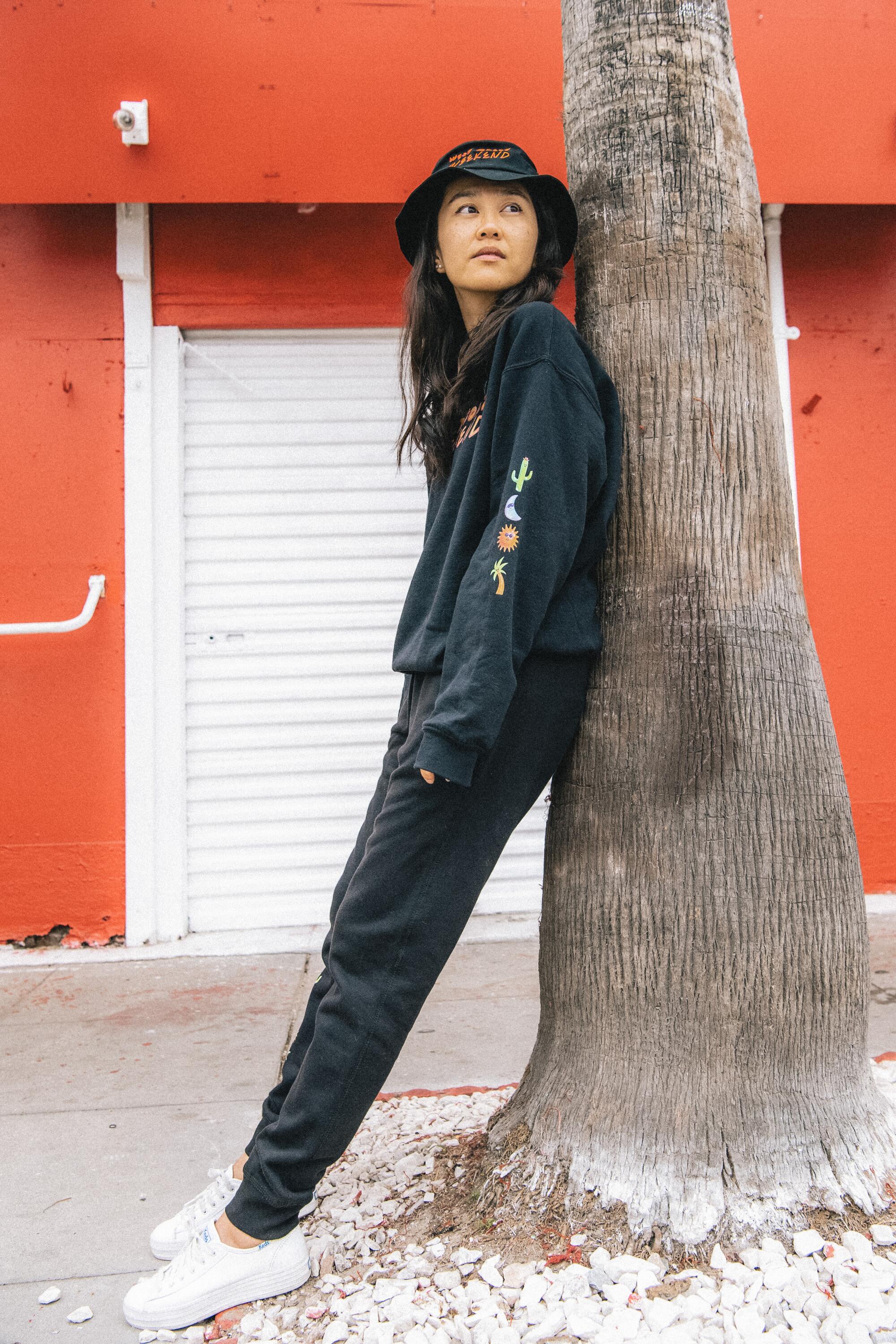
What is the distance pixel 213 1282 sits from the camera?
Result: 178 centimetres

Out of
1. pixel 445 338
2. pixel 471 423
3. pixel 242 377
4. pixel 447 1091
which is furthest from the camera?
pixel 242 377

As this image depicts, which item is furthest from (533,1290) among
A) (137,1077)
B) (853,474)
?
(853,474)

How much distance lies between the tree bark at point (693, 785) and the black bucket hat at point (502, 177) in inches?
2.5

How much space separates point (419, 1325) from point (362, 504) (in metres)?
3.67

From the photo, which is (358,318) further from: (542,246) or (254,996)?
(254,996)

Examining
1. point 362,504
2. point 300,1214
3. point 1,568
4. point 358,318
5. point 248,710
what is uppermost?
point 358,318

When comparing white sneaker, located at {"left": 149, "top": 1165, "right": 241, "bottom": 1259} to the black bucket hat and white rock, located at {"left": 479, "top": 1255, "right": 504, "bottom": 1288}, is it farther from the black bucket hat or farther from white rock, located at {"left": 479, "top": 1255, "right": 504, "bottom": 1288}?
the black bucket hat

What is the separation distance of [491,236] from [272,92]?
103 inches

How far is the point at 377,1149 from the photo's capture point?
7.66ft

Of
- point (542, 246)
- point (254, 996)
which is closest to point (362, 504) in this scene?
point (254, 996)

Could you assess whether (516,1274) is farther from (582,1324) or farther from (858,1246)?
(858,1246)

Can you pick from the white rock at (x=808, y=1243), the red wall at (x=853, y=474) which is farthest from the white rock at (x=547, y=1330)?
the red wall at (x=853, y=474)

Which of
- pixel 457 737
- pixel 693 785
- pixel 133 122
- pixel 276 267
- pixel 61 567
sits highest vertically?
pixel 133 122

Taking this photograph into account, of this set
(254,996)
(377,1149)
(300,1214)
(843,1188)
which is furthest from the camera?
(254,996)
